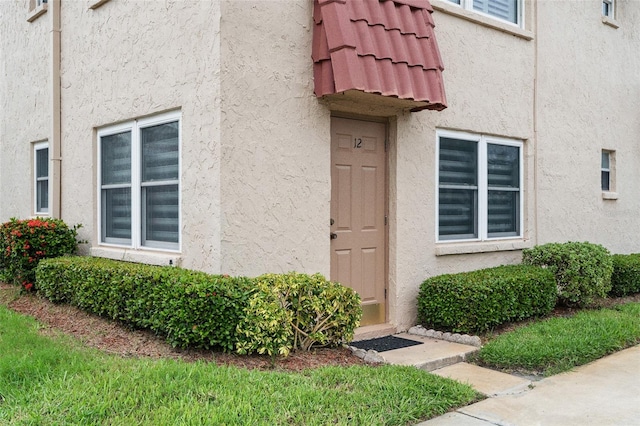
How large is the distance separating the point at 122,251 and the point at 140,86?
6.86ft

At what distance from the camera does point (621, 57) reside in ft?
37.0

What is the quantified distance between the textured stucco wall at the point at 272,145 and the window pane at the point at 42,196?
5346 millimetres

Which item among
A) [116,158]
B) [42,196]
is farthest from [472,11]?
[42,196]

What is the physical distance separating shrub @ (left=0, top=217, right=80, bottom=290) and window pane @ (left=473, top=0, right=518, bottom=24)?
266 inches

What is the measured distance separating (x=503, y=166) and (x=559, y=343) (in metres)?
3.37

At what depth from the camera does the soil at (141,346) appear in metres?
5.42

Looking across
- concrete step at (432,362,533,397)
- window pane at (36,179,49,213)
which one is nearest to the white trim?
concrete step at (432,362,533,397)

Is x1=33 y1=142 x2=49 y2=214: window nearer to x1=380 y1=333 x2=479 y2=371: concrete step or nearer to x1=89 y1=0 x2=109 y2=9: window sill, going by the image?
x1=89 y1=0 x2=109 y2=9: window sill

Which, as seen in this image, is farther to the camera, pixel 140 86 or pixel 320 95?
pixel 140 86

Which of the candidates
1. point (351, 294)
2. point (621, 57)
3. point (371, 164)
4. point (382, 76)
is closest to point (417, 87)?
point (382, 76)

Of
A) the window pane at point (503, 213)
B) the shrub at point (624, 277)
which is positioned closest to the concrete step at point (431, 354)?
the window pane at point (503, 213)

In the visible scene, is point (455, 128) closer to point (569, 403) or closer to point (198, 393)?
point (569, 403)

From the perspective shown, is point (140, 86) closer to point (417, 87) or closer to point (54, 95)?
point (54, 95)

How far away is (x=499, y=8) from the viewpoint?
29.8ft
